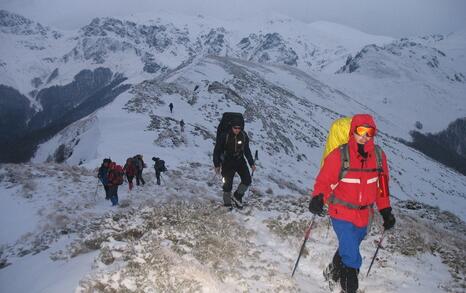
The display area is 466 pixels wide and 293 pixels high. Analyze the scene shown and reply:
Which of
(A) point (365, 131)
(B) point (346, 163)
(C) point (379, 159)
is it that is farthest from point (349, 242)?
(A) point (365, 131)

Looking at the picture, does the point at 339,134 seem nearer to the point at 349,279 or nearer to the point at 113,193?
the point at 349,279

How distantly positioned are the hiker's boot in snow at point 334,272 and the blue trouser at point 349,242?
0.55 m

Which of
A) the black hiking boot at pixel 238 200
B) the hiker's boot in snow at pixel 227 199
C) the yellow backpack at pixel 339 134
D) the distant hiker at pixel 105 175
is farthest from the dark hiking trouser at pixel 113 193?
the yellow backpack at pixel 339 134

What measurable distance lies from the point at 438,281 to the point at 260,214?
4.72 metres

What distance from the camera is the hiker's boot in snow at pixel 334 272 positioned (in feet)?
24.2

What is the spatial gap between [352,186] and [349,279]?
151cm

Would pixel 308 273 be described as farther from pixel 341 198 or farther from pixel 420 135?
pixel 420 135

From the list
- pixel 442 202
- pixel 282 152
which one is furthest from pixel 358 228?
pixel 442 202

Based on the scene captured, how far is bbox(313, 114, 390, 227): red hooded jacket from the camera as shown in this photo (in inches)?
263

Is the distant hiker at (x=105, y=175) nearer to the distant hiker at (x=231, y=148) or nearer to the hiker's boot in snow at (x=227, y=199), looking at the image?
the hiker's boot in snow at (x=227, y=199)

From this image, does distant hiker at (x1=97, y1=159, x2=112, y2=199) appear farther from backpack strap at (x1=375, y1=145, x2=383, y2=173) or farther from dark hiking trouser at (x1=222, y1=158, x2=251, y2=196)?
backpack strap at (x1=375, y1=145, x2=383, y2=173)

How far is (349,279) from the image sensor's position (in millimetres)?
6918

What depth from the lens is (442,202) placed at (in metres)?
75.4

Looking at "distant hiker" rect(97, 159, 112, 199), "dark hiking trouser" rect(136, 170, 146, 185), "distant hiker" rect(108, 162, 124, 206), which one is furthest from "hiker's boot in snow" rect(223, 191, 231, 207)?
"dark hiking trouser" rect(136, 170, 146, 185)
